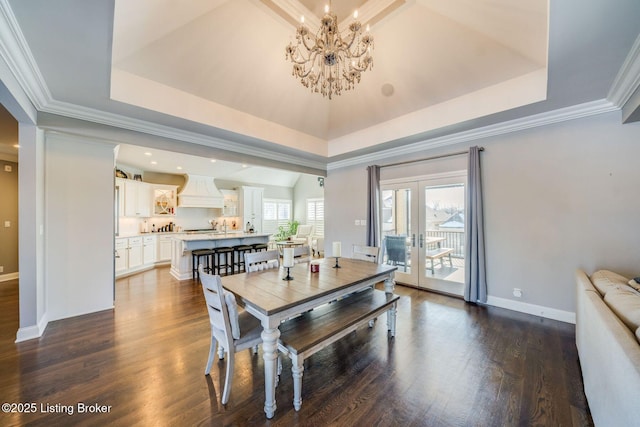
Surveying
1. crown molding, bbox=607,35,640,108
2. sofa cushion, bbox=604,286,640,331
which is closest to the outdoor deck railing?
sofa cushion, bbox=604,286,640,331

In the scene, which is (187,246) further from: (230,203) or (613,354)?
(613,354)

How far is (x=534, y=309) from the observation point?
3359 millimetres

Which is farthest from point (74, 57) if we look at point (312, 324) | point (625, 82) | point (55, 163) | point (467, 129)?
point (625, 82)

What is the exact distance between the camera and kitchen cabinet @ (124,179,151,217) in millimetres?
A: 6230

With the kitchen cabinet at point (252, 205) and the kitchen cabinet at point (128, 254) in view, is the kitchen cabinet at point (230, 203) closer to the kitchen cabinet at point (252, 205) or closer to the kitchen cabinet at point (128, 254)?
the kitchen cabinet at point (252, 205)

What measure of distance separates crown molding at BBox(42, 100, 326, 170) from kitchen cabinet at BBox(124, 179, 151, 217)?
3686 mm

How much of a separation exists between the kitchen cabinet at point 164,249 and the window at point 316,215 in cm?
526

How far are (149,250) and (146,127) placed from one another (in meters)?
4.32

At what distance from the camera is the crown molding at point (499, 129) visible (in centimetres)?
297

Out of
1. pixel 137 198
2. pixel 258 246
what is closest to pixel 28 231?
pixel 258 246

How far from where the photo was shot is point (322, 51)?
2.27m

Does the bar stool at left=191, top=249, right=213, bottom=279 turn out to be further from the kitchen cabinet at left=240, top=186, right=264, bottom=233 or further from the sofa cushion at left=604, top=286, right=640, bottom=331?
the sofa cushion at left=604, top=286, right=640, bottom=331

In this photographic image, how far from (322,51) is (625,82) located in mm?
3070

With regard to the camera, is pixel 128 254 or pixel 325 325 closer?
pixel 325 325
